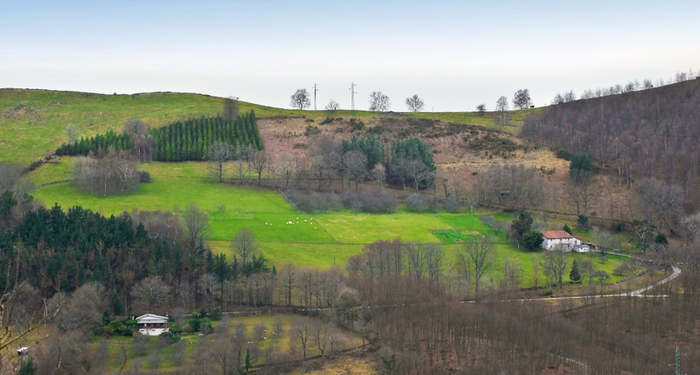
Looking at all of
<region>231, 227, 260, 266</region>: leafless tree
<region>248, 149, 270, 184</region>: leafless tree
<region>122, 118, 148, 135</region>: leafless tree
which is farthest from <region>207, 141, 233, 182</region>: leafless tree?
<region>231, 227, 260, 266</region>: leafless tree

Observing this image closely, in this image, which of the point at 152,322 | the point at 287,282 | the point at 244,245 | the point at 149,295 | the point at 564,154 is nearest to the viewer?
the point at 152,322

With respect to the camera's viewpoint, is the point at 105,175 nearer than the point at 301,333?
No

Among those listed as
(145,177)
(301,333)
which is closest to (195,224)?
(301,333)

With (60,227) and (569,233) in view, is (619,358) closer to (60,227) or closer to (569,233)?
(569,233)

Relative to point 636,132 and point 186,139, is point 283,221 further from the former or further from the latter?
point 636,132

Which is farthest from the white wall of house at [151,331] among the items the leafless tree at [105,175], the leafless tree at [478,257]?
the leafless tree at [105,175]

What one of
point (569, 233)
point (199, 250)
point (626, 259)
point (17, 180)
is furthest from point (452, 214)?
point (17, 180)

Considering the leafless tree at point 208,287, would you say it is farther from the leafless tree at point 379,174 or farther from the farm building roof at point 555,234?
the leafless tree at point 379,174

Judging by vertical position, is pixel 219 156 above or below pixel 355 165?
above
